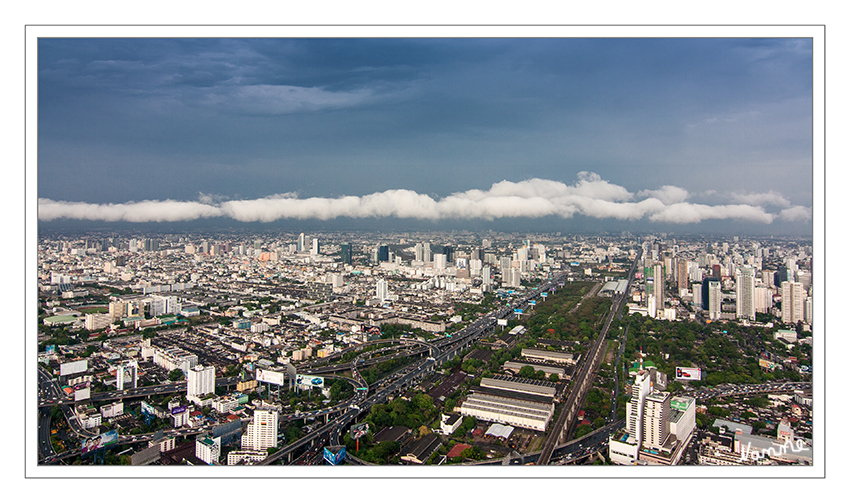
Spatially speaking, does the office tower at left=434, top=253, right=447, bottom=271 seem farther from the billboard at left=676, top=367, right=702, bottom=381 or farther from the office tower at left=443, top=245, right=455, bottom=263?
the billboard at left=676, top=367, right=702, bottom=381

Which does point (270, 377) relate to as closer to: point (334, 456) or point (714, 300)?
point (334, 456)

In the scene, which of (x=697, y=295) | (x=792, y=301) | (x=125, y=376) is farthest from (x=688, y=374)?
(x=125, y=376)

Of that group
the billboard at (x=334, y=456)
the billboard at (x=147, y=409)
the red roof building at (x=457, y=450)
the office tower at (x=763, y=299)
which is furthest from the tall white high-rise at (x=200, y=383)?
the office tower at (x=763, y=299)

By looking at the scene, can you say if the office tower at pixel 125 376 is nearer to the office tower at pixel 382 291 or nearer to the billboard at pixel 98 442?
the billboard at pixel 98 442

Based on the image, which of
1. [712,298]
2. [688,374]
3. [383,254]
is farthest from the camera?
[383,254]

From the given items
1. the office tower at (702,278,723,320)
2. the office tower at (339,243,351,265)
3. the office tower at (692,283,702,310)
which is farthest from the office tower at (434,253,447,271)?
the office tower at (702,278,723,320)

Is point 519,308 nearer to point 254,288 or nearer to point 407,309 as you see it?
point 407,309

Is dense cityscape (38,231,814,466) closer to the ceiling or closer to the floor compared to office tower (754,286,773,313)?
closer to the floor

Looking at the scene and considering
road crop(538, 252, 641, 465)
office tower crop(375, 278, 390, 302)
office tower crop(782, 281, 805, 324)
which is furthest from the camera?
office tower crop(375, 278, 390, 302)
